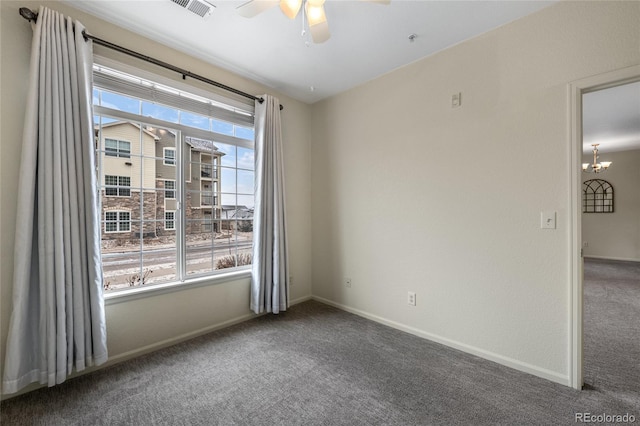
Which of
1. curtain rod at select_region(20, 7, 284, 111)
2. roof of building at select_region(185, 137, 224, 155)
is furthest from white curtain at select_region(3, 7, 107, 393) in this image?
roof of building at select_region(185, 137, 224, 155)

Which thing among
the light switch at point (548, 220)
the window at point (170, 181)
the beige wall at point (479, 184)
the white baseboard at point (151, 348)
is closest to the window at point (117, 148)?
the window at point (170, 181)

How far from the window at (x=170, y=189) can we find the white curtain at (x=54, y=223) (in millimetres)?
633

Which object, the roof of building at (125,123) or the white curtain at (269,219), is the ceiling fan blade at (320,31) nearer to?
the white curtain at (269,219)

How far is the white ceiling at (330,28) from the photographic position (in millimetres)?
1951

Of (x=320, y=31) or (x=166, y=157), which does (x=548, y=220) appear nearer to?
(x=320, y=31)

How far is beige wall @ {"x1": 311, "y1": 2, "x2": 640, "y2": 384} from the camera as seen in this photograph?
1.88 meters

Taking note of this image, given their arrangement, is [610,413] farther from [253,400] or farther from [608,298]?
[608,298]

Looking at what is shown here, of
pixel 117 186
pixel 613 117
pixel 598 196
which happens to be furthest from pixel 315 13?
pixel 598 196

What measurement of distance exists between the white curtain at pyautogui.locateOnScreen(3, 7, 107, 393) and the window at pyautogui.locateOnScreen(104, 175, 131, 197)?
0.32 m

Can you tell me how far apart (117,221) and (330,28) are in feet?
7.88

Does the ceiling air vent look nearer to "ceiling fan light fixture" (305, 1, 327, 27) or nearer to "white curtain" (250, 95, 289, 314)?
"ceiling fan light fixture" (305, 1, 327, 27)

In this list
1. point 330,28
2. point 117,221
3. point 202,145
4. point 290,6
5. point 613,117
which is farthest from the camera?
point 613,117

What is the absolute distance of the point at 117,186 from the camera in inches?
88.4

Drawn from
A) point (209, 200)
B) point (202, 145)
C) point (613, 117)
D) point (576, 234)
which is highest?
point (613, 117)
